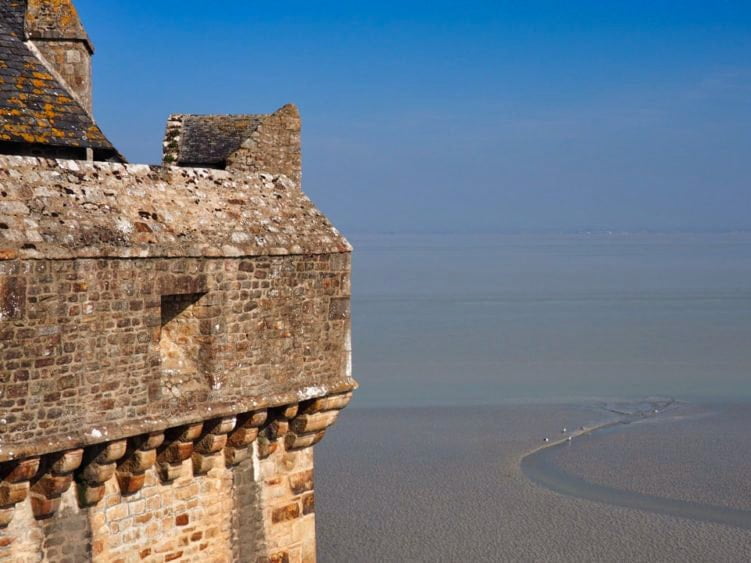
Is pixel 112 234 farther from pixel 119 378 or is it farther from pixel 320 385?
pixel 320 385

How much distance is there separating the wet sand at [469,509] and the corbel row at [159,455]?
28.2ft

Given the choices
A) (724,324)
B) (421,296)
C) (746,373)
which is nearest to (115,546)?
(746,373)

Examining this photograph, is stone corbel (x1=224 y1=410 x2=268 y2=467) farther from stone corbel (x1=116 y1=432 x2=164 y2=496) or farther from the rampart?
stone corbel (x1=116 y1=432 x2=164 y2=496)

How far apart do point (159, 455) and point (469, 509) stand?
13.4 m

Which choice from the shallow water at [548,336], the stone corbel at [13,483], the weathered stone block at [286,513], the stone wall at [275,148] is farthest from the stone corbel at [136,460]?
the shallow water at [548,336]

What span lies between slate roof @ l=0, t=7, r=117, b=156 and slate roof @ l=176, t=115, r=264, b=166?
139 centimetres

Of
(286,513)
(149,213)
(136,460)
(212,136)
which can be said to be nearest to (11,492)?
(136,460)

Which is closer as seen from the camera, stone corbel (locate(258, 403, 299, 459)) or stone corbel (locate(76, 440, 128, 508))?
stone corbel (locate(76, 440, 128, 508))

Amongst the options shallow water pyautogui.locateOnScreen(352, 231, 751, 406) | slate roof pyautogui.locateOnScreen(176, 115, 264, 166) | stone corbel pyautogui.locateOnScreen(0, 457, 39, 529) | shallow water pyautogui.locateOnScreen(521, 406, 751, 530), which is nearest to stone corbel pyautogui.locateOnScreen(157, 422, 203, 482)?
stone corbel pyautogui.locateOnScreen(0, 457, 39, 529)

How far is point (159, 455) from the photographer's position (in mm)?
10781

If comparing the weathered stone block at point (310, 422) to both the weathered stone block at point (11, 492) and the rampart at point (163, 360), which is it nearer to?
the rampart at point (163, 360)

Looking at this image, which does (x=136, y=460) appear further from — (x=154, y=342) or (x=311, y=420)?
(x=311, y=420)

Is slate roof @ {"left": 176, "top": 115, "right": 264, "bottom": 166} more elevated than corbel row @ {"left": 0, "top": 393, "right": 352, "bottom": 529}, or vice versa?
slate roof @ {"left": 176, "top": 115, "right": 264, "bottom": 166}

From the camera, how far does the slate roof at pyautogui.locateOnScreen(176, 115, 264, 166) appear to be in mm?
13359
